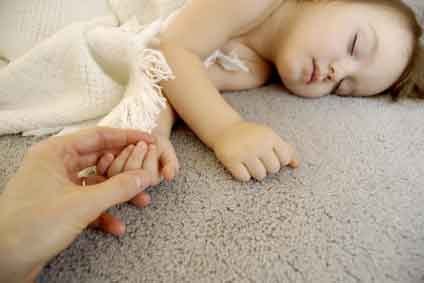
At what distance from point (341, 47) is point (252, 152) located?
0.39 m

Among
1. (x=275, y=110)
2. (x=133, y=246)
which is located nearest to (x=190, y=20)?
(x=275, y=110)

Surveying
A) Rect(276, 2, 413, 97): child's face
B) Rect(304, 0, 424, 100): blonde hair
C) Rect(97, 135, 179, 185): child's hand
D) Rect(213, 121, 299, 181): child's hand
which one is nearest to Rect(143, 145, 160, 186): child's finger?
Rect(97, 135, 179, 185): child's hand

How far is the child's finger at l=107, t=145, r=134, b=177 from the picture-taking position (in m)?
0.54

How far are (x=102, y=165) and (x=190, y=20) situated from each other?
0.38 m

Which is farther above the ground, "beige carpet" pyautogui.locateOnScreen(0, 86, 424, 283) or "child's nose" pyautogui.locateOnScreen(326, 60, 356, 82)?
"child's nose" pyautogui.locateOnScreen(326, 60, 356, 82)

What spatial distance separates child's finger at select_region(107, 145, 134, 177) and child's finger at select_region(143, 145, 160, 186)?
0.03 meters

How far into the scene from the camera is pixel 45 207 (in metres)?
0.39

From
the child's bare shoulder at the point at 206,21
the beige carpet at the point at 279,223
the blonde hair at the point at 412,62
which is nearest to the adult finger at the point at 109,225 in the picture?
the beige carpet at the point at 279,223

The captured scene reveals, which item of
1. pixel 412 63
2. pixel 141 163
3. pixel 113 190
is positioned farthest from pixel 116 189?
pixel 412 63

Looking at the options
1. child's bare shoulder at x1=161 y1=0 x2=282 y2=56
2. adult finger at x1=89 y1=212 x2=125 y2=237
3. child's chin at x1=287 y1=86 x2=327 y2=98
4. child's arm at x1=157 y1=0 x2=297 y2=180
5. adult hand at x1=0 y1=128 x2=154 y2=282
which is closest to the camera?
adult hand at x1=0 y1=128 x2=154 y2=282

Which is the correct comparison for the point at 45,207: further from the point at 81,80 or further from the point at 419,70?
the point at 419,70

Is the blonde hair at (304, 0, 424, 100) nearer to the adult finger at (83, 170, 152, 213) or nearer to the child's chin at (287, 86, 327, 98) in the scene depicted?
the child's chin at (287, 86, 327, 98)

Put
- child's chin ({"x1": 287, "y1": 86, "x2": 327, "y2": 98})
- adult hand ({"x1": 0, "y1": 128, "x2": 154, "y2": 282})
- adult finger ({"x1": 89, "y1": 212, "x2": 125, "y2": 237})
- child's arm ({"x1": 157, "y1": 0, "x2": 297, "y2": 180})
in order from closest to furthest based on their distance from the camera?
adult hand ({"x1": 0, "y1": 128, "x2": 154, "y2": 282}) → adult finger ({"x1": 89, "y1": 212, "x2": 125, "y2": 237}) → child's arm ({"x1": 157, "y1": 0, "x2": 297, "y2": 180}) → child's chin ({"x1": 287, "y1": 86, "x2": 327, "y2": 98})

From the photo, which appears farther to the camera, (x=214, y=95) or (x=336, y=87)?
(x=336, y=87)
